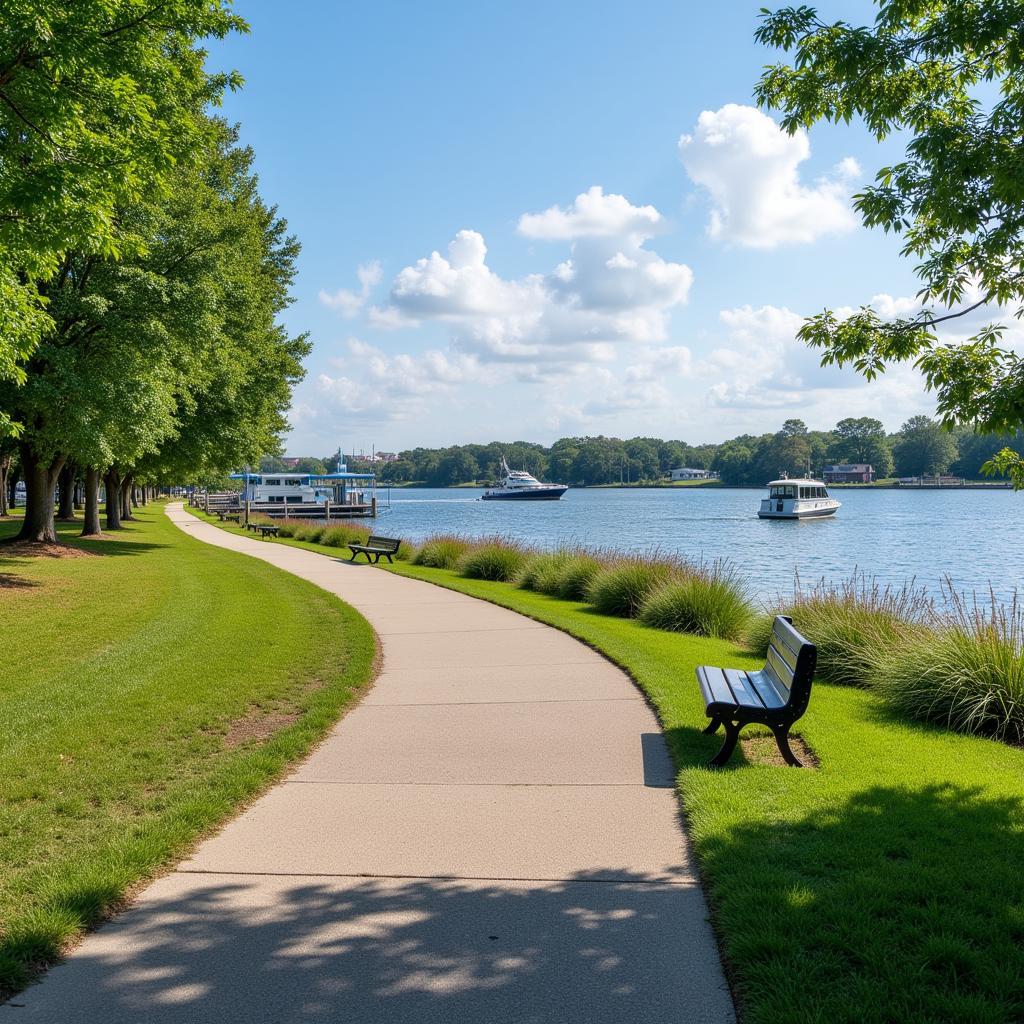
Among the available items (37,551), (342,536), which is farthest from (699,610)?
(342,536)

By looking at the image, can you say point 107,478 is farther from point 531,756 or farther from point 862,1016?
point 862,1016

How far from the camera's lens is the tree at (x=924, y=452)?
164 meters

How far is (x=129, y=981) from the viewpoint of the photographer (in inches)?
137

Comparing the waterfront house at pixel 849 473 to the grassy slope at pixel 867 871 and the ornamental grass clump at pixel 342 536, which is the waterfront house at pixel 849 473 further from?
the grassy slope at pixel 867 871

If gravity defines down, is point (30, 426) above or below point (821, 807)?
above

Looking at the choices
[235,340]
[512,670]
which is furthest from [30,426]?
[512,670]

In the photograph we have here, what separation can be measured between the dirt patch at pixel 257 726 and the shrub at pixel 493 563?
13.0 m

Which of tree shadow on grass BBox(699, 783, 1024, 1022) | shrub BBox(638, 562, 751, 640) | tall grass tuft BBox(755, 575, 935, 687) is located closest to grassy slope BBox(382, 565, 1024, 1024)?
tree shadow on grass BBox(699, 783, 1024, 1022)

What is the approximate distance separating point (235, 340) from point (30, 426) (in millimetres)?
7378

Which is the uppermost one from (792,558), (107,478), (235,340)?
(235,340)

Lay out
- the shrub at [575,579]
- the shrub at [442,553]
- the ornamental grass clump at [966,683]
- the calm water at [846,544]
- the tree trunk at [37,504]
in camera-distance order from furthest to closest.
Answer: the calm water at [846,544] → the shrub at [442,553] → the tree trunk at [37,504] → the shrub at [575,579] → the ornamental grass clump at [966,683]

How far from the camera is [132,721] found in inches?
297

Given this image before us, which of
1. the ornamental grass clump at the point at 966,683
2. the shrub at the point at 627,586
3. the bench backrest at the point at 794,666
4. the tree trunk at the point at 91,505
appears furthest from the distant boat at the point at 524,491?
the bench backrest at the point at 794,666

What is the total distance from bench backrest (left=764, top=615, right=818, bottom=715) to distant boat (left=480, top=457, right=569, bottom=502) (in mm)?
140829
